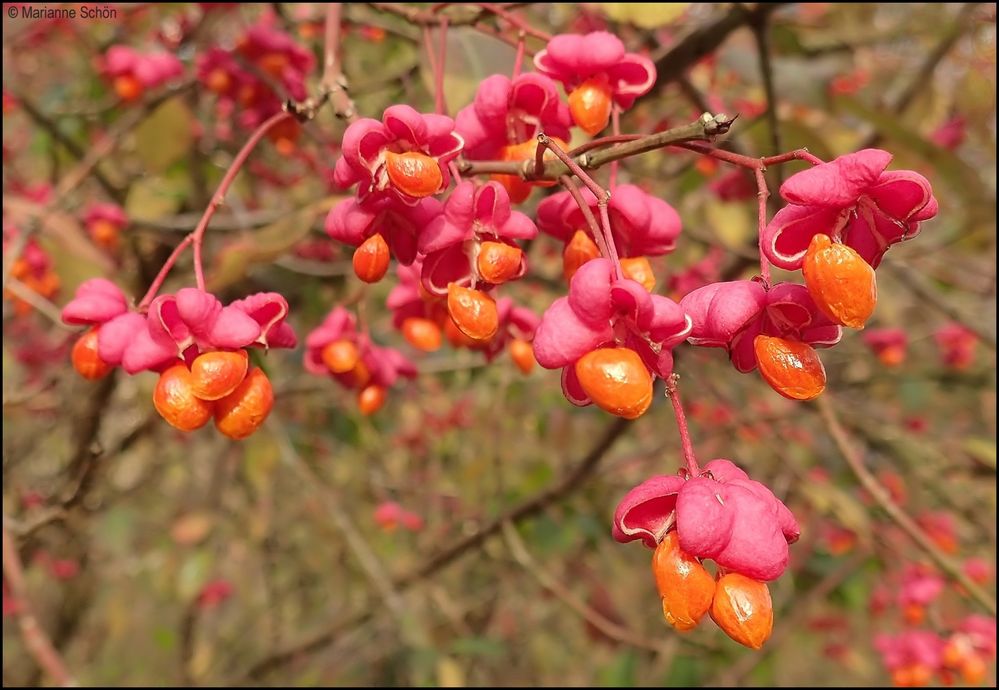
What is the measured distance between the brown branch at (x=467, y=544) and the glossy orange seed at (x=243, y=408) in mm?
961

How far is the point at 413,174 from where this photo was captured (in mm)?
714

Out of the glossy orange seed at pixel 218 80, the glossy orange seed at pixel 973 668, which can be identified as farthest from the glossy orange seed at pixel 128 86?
the glossy orange seed at pixel 973 668

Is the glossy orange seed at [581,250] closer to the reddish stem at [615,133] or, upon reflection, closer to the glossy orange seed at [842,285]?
the reddish stem at [615,133]

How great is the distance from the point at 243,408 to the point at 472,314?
0.26 m

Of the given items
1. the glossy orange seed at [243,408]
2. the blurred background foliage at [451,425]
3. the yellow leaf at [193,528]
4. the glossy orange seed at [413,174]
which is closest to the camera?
the glossy orange seed at [413,174]

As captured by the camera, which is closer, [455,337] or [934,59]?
[455,337]

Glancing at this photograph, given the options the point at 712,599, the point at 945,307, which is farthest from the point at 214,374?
the point at 945,307

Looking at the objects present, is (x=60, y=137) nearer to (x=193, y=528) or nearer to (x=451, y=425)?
(x=193, y=528)

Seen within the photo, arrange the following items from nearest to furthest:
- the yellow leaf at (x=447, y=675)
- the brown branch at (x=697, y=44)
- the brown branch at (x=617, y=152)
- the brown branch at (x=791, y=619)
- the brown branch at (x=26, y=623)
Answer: the brown branch at (x=617, y=152), the brown branch at (x=26, y=623), the brown branch at (x=697, y=44), the yellow leaf at (x=447, y=675), the brown branch at (x=791, y=619)

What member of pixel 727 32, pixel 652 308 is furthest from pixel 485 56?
pixel 652 308

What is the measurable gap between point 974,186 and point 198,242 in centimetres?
153

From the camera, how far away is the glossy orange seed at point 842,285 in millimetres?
604

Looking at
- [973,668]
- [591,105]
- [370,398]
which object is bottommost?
[973,668]

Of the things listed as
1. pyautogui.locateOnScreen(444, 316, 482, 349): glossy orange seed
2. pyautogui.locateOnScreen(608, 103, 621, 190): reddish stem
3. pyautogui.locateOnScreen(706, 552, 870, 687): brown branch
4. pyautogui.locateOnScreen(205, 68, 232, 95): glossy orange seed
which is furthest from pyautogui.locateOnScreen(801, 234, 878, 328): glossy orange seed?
pyautogui.locateOnScreen(706, 552, 870, 687): brown branch
